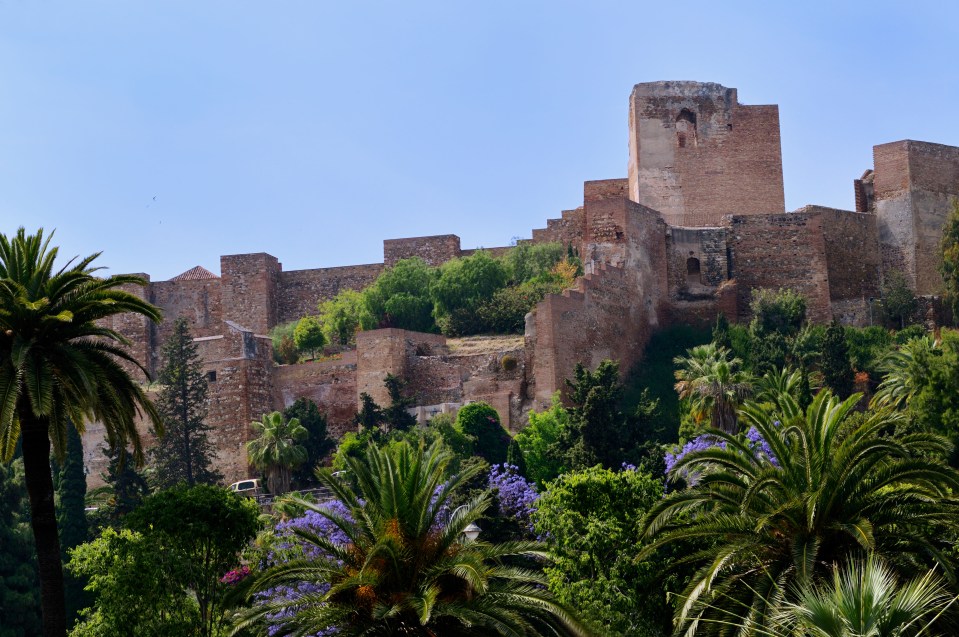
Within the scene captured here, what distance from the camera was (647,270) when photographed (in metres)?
55.6

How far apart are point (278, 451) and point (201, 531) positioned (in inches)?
725

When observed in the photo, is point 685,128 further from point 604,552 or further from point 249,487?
point 604,552

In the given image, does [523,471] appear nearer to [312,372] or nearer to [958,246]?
[312,372]

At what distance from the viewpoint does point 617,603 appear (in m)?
29.3

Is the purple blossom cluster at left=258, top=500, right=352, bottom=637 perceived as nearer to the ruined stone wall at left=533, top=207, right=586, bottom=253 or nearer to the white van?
the white van

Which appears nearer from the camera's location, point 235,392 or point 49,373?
point 49,373

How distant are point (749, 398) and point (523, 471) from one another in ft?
20.2

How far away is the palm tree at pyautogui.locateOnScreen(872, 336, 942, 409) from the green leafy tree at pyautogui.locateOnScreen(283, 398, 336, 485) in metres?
15.8

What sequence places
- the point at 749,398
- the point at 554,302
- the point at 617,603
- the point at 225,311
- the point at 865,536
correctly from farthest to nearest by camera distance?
1. the point at 225,311
2. the point at 554,302
3. the point at 749,398
4. the point at 617,603
5. the point at 865,536

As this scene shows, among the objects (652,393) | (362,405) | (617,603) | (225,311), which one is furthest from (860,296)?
(617,603)

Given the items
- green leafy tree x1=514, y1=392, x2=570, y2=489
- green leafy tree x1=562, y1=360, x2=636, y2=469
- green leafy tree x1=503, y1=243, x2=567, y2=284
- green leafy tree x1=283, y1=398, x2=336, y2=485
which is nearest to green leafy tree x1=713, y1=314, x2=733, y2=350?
green leafy tree x1=514, y1=392, x2=570, y2=489

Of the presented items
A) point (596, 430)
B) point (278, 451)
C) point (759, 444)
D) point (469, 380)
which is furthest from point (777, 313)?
point (759, 444)

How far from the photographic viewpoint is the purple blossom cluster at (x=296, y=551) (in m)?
30.0

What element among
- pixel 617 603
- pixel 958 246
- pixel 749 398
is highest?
pixel 958 246
